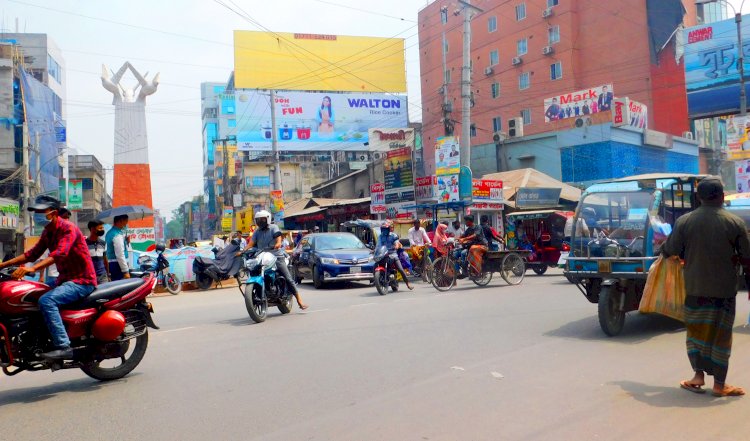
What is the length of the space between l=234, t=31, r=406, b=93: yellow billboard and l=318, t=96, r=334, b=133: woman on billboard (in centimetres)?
133

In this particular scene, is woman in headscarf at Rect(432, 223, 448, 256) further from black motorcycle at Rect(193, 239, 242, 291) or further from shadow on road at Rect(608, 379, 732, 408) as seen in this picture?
shadow on road at Rect(608, 379, 732, 408)

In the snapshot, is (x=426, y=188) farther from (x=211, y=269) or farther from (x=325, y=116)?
(x=325, y=116)

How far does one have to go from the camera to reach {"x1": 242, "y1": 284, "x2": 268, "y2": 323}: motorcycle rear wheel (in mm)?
9352

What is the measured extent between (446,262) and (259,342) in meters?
6.85

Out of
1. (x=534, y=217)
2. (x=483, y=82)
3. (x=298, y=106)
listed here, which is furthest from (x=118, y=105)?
(x=534, y=217)

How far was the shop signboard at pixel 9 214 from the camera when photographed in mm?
28623

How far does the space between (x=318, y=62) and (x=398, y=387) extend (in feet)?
155

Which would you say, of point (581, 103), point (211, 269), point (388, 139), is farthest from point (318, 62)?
point (211, 269)

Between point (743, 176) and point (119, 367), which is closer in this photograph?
point (119, 367)

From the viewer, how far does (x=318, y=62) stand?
50281 millimetres

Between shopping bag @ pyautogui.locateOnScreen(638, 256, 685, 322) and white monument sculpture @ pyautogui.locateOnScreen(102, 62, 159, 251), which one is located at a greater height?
white monument sculpture @ pyautogui.locateOnScreen(102, 62, 159, 251)

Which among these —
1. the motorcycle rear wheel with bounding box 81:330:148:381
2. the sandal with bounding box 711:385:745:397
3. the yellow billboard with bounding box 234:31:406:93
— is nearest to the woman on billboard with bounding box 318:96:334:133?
the yellow billboard with bounding box 234:31:406:93

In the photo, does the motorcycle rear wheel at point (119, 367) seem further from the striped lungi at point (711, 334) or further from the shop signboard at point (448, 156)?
the shop signboard at point (448, 156)

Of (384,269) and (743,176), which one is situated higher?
(743,176)
